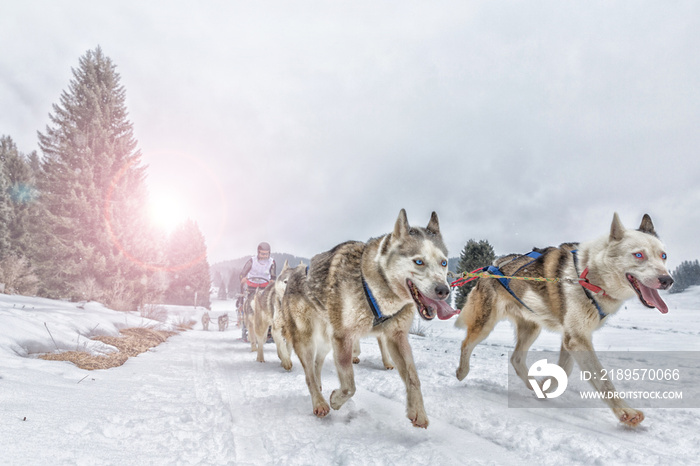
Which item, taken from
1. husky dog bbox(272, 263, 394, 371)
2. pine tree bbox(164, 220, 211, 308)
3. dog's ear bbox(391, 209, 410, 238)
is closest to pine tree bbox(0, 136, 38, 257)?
pine tree bbox(164, 220, 211, 308)

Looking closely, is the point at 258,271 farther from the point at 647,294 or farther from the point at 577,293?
the point at 647,294

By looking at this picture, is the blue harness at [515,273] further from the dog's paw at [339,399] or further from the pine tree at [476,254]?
the pine tree at [476,254]

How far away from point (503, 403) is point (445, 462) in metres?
1.67

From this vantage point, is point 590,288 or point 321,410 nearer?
point 321,410

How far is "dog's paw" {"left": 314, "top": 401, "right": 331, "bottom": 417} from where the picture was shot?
10.5 feet

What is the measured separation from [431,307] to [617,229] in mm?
2331

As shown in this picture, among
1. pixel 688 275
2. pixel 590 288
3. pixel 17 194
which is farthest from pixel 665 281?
pixel 688 275

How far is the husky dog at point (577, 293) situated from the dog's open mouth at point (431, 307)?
5.20 feet

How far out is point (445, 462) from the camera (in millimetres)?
2295

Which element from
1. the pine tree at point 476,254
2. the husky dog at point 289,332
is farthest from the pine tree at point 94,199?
the pine tree at point 476,254

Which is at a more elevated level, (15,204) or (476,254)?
(15,204)

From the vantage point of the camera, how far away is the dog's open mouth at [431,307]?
2.82 metres

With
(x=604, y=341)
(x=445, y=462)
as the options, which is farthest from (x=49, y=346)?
(x=604, y=341)

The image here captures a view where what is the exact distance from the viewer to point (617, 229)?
358 centimetres
